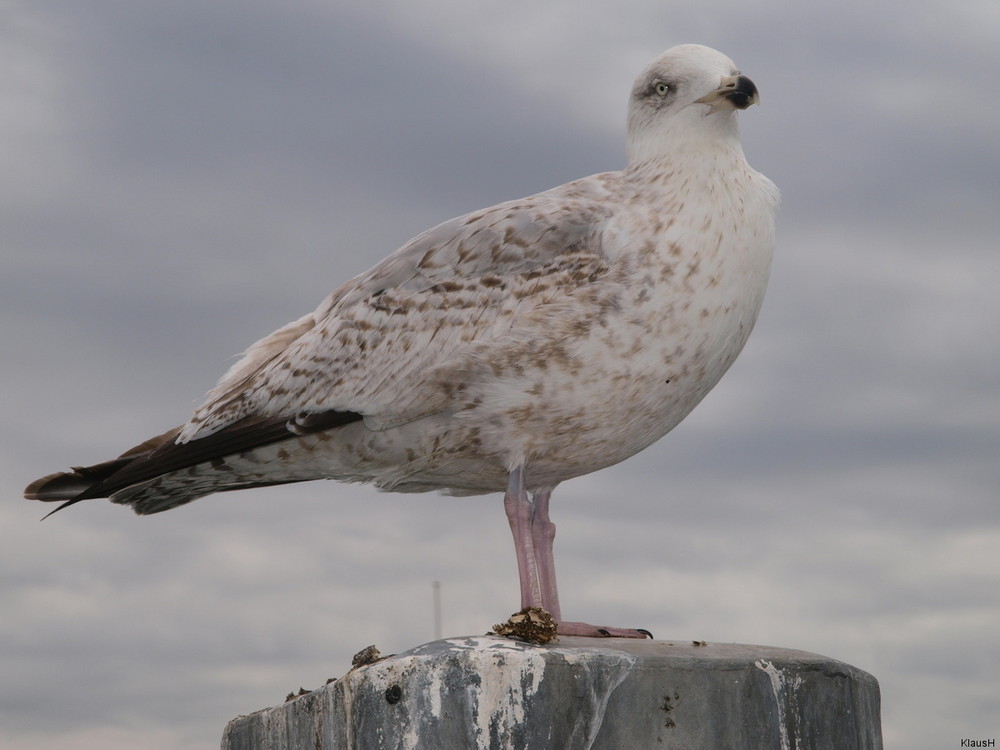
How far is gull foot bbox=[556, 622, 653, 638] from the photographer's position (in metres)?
7.41

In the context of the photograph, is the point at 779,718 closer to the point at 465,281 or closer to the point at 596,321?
the point at 596,321

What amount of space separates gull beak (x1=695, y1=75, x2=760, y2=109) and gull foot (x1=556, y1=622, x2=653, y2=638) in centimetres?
318

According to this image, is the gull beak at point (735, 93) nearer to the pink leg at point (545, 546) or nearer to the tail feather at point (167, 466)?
the pink leg at point (545, 546)

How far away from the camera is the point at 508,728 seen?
6.18 metres

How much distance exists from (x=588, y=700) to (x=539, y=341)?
2078mm

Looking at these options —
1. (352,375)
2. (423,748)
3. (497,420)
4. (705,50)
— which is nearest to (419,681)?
(423,748)

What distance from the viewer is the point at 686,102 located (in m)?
8.02

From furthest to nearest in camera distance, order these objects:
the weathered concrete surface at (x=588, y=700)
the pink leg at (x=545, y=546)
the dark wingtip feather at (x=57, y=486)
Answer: the dark wingtip feather at (x=57, y=486), the pink leg at (x=545, y=546), the weathered concrete surface at (x=588, y=700)

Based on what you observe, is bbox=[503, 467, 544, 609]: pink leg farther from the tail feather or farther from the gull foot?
the tail feather

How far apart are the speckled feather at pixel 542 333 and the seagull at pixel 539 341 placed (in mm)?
12

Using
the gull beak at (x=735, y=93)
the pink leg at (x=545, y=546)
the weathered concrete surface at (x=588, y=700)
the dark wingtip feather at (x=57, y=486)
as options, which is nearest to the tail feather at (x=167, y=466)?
the dark wingtip feather at (x=57, y=486)

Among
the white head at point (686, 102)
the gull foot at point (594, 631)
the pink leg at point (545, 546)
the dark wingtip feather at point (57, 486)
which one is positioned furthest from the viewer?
the dark wingtip feather at point (57, 486)

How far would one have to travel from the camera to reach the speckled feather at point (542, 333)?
292 inches

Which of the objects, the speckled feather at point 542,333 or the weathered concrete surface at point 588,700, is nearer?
the weathered concrete surface at point 588,700
